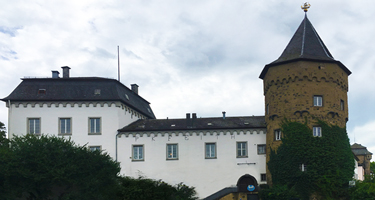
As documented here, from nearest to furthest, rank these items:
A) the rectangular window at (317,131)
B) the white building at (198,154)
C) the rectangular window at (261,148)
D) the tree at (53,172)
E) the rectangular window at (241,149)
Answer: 1. the tree at (53,172)
2. the rectangular window at (317,131)
3. the white building at (198,154)
4. the rectangular window at (261,148)
5. the rectangular window at (241,149)

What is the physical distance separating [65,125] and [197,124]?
1108cm

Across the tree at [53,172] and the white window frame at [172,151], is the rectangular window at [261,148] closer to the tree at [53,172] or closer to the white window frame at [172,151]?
the white window frame at [172,151]

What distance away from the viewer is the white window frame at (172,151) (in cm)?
3556

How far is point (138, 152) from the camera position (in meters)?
35.7

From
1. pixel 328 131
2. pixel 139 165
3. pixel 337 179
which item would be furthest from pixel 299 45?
pixel 139 165

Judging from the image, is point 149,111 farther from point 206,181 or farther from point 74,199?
point 74,199

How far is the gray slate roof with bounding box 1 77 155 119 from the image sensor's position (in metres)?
35.4

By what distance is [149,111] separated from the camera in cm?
4456

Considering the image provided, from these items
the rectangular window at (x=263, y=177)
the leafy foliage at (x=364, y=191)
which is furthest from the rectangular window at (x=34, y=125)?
the leafy foliage at (x=364, y=191)

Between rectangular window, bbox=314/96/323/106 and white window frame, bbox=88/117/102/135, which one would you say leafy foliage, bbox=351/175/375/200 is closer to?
rectangular window, bbox=314/96/323/106

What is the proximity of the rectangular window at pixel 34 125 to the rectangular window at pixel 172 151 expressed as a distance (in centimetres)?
1083

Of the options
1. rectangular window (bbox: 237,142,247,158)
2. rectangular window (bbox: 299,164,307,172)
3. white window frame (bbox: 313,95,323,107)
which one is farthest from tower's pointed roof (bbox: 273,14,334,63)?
rectangular window (bbox: 299,164,307,172)

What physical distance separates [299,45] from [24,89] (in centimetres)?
2307

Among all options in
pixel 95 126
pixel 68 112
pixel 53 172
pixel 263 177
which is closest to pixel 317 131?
pixel 263 177
